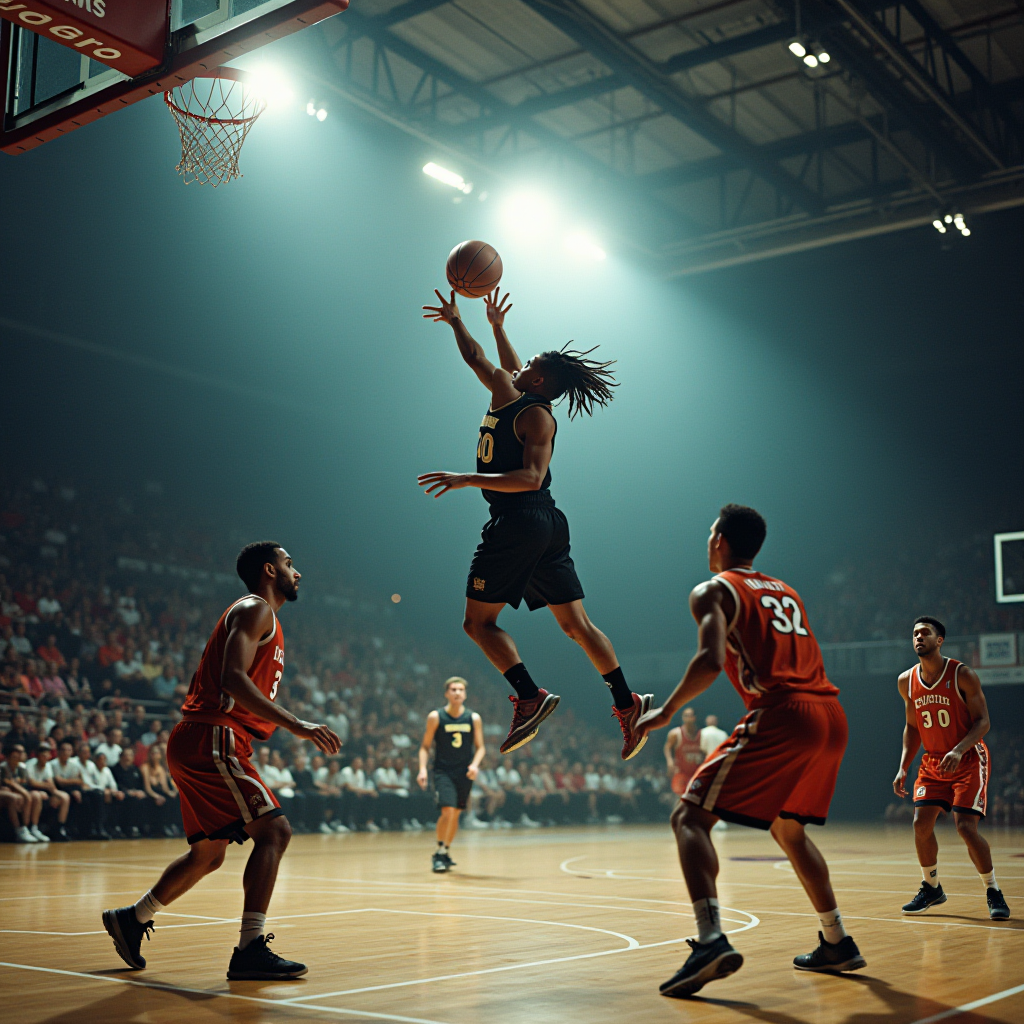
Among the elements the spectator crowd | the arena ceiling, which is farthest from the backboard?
the spectator crowd

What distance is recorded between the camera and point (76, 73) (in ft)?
18.8

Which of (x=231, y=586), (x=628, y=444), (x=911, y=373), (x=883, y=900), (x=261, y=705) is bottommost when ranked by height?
(x=883, y=900)

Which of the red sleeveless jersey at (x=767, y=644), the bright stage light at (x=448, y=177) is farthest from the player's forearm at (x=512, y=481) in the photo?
the bright stage light at (x=448, y=177)

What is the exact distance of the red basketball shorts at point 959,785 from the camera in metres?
7.19

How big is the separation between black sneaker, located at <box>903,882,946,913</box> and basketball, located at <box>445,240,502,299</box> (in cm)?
467

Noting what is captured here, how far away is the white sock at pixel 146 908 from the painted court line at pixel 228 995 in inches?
11.3

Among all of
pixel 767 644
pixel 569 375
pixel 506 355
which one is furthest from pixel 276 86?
pixel 767 644

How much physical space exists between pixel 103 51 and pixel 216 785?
11.1 feet

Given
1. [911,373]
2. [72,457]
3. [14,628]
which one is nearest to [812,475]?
[911,373]

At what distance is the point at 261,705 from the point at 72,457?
17.4 metres

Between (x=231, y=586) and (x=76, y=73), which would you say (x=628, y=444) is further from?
(x=76, y=73)

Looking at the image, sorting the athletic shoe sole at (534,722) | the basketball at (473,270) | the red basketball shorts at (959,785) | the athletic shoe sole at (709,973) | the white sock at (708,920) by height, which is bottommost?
the athletic shoe sole at (709,973)

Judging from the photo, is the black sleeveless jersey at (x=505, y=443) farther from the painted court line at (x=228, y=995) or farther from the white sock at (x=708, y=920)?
the painted court line at (x=228, y=995)

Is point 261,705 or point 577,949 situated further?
point 577,949
